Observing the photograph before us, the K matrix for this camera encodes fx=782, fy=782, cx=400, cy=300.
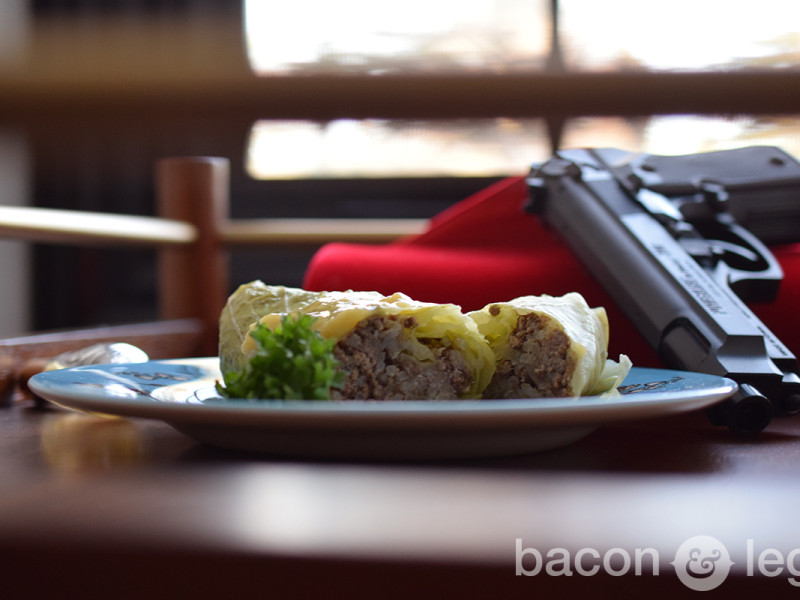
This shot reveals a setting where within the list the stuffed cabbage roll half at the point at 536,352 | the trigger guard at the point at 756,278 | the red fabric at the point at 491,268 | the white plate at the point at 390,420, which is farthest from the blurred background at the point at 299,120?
the white plate at the point at 390,420

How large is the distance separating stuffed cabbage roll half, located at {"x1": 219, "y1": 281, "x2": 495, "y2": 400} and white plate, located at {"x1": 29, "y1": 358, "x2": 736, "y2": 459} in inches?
2.2

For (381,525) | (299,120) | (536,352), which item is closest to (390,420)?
(381,525)

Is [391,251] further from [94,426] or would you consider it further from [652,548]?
[652,548]

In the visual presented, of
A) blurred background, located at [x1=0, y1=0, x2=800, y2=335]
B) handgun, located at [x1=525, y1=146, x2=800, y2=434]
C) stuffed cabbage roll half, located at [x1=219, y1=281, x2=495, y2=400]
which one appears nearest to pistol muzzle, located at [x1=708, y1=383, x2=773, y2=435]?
handgun, located at [x1=525, y1=146, x2=800, y2=434]

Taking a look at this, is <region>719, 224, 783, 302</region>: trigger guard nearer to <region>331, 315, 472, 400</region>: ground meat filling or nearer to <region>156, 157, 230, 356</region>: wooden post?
<region>331, 315, 472, 400</region>: ground meat filling

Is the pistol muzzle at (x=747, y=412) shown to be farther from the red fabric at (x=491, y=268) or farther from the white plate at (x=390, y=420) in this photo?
the red fabric at (x=491, y=268)

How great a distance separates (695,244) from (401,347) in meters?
0.31

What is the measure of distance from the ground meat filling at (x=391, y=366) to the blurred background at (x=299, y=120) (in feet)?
6.28

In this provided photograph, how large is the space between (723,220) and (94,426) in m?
0.53

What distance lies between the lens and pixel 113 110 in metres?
2.51

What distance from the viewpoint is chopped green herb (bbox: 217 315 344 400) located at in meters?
0.34

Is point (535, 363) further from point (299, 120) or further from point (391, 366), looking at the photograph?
point (299, 120)

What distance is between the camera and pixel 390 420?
0.91ft

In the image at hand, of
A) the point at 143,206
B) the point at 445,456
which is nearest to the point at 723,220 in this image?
the point at 445,456
